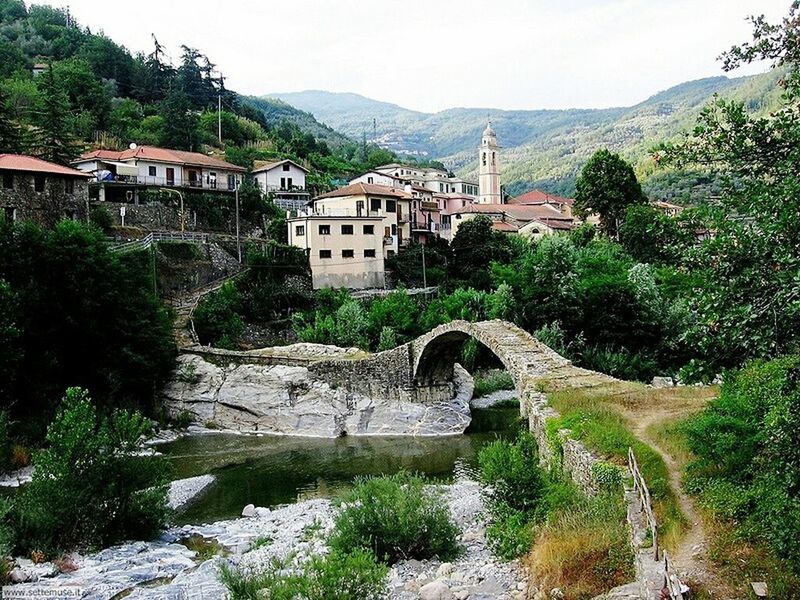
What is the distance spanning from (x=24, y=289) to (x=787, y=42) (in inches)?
1072

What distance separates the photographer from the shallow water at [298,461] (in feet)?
71.7

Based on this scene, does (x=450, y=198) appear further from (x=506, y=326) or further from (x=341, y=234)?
(x=506, y=326)

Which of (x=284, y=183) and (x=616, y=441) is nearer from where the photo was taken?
(x=616, y=441)

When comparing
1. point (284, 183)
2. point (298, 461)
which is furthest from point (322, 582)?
point (284, 183)

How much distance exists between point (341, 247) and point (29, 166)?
745 inches

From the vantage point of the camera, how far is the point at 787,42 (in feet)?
24.9

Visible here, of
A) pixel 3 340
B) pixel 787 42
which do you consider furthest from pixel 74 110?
pixel 787 42

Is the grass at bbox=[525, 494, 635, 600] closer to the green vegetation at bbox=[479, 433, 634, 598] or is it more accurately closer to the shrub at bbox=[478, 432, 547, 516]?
the green vegetation at bbox=[479, 433, 634, 598]

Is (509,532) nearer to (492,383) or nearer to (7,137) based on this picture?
(492,383)

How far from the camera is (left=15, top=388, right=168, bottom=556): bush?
15.6 m

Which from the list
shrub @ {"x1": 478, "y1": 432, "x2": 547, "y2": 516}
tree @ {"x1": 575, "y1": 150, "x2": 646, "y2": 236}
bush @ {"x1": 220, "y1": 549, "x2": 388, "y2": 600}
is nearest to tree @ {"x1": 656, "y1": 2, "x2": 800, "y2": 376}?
bush @ {"x1": 220, "y1": 549, "x2": 388, "y2": 600}

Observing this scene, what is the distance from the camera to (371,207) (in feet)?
167

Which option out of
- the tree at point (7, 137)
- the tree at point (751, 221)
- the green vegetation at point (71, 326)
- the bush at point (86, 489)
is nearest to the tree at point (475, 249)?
the green vegetation at point (71, 326)

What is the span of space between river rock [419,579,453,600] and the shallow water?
30.3 feet
